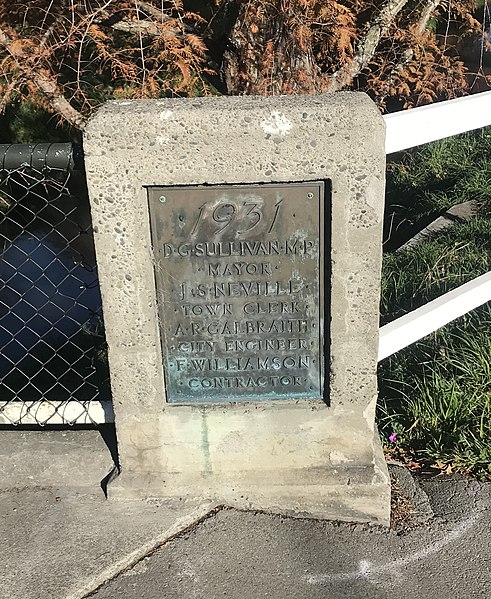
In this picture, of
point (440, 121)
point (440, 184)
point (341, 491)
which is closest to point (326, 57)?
point (440, 184)

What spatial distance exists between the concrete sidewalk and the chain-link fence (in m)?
0.38

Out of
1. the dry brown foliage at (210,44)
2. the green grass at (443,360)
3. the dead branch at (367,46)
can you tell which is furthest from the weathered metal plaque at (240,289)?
the dead branch at (367,46)

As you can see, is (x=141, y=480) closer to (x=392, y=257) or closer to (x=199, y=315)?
(x=199, y=315)

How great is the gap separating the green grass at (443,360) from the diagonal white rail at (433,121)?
1175mm

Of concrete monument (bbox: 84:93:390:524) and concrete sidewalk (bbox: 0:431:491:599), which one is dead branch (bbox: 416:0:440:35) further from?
concrete sidewalk (bbox: 0:431:491:599)

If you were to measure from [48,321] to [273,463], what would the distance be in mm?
2922

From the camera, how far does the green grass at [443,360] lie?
9.84ft

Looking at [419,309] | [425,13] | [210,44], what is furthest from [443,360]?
[425,13]

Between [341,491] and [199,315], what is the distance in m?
0.85

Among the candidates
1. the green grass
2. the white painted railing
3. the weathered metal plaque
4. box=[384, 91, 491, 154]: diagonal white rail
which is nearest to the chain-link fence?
the white painted railing

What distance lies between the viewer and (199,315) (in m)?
2.42

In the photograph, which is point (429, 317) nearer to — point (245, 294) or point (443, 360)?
point (443, 360)

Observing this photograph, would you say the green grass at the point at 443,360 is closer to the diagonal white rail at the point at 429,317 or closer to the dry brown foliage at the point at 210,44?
the diagonal white rail at the point at 429,317

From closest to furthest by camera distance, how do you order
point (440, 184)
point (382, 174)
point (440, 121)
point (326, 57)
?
1. point (382, 174)
2. point (440, 121)
3. point (326, 57)
4. point (440, 184)
